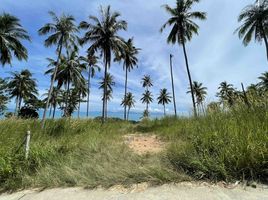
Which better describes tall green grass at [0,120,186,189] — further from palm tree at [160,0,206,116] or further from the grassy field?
palm tree at [160,0,206,116]

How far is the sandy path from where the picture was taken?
3.49 m

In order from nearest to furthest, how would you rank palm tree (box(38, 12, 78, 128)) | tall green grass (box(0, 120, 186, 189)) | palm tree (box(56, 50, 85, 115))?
tall green grass (box(0, 120, 186, 189))
palm tree (box(38, 12, 78, 128))
palm tree (box(56, 50, 85, 115))

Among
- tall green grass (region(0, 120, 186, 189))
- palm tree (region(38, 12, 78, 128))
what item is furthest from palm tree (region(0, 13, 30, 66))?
tall green grass (region(0, 120, 186, 189))

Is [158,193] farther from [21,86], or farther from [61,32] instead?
[21,86]

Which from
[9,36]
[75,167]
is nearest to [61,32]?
[9,36]

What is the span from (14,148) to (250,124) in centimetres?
539

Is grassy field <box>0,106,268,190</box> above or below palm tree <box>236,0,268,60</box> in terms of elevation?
below

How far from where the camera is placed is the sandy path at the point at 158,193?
3.49 m

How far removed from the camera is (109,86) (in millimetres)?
61469

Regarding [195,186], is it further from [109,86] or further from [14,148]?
[109,86]

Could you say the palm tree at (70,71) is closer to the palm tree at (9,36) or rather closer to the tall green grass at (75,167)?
the palm tree at (9,36)

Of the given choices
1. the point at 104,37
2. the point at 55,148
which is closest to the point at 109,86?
the point at 104,37

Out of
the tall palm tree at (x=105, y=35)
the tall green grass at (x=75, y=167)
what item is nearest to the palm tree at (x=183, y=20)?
the tall palm tree at (x=105, y=35)

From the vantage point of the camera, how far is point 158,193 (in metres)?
3.80
